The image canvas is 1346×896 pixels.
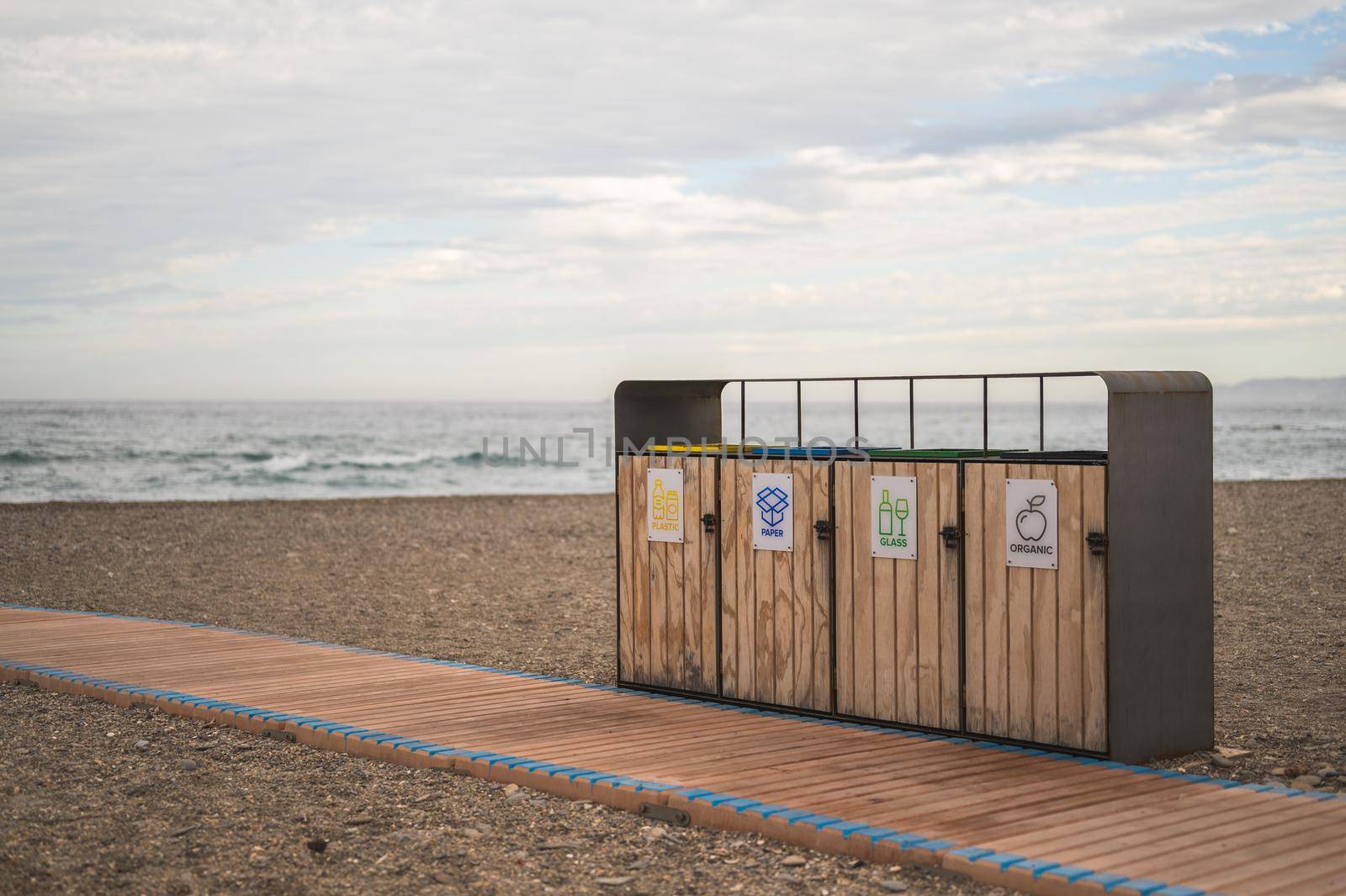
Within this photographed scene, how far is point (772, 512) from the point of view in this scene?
6.35m

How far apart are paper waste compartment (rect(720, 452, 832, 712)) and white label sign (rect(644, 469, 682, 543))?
298mm

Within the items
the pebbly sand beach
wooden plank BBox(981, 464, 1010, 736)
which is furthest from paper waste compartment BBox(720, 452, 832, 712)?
the pebbly sand beach

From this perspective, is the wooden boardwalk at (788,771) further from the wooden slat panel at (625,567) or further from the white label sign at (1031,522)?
the white label sign at (1031,522)

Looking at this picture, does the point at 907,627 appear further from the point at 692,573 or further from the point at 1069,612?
the point at 692,573

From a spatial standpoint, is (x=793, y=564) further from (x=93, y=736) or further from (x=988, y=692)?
(x=93, y=736)

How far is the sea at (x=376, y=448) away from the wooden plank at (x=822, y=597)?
62 centimetres

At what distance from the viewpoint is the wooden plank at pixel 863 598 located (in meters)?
5.97

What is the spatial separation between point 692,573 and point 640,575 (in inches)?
14.8

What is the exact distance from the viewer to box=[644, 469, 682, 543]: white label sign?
6.77 m

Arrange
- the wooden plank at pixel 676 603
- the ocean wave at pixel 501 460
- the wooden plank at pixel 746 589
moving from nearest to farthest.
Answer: the wooden plank at pixel 746 589
the wooden plank at pixel 676 603
the ocean wave at pixel 501 460

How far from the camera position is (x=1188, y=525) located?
5.52 m

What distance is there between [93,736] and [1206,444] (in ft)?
17.7

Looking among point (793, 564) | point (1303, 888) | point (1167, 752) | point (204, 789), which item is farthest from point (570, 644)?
point (1303, 888)

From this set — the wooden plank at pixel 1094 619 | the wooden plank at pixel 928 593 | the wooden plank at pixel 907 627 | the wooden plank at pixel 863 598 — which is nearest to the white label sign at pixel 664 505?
the wooden plank at pixel 863 598
